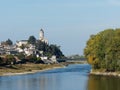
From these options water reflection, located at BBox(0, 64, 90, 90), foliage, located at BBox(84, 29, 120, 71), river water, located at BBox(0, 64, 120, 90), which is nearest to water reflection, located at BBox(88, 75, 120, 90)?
river water, located at BBox(0, 64, 120, 90)

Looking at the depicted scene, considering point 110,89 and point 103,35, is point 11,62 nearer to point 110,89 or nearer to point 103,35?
point 103,35

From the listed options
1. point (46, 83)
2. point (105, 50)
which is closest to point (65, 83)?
point (46, 83)

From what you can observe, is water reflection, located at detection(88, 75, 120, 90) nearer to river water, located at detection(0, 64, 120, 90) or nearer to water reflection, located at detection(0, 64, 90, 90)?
river water, located at detection(0, 64, 120, 90)

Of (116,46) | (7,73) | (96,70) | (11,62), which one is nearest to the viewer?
(116,46)

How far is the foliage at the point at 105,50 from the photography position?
9594 centimetres

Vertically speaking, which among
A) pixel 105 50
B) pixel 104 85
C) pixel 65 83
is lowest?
pixel 104 85

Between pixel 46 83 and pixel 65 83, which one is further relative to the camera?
pixel 46 83

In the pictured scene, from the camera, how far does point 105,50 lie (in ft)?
324

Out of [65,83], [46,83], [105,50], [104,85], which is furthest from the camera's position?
[105,50]

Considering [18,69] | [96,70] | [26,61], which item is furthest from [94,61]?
[26,61]

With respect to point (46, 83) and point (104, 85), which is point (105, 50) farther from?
point (104, 85)

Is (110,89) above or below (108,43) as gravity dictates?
below

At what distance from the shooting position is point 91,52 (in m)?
104

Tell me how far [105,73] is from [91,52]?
7.18 metres
